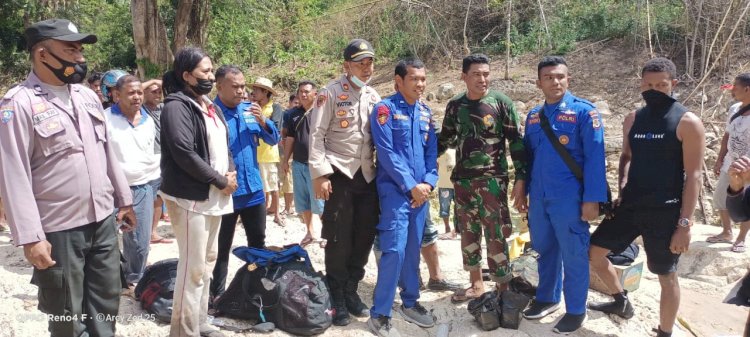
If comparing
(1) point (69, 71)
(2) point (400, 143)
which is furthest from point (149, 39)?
(1) point (69, 71)

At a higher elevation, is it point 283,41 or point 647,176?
point 283,41

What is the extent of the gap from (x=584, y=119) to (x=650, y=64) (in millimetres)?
588

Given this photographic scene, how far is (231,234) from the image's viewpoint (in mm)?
4449

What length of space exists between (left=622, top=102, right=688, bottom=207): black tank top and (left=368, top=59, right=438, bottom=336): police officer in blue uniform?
1.47 meters

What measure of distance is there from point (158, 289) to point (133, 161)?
1.20m

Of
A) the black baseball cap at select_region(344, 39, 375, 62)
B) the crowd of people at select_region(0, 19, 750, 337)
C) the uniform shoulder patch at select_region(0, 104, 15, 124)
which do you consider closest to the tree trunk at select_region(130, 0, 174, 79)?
the crowd of people at select_region(0, 19, 750, 337)

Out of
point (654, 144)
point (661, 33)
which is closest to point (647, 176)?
point (654, 144)

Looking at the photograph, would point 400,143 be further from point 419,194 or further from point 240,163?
point 240,163

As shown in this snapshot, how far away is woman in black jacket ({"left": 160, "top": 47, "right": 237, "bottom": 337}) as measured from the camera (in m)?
3.52

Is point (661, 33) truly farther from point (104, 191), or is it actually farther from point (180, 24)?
point (104, 191)

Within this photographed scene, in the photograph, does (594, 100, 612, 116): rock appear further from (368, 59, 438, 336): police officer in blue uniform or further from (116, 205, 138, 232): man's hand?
(116, 205, 138, 232): man's hand

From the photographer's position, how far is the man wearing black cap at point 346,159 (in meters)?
4.32

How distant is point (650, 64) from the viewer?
414 cm

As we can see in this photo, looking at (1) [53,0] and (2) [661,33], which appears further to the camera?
(1) [53,0]
